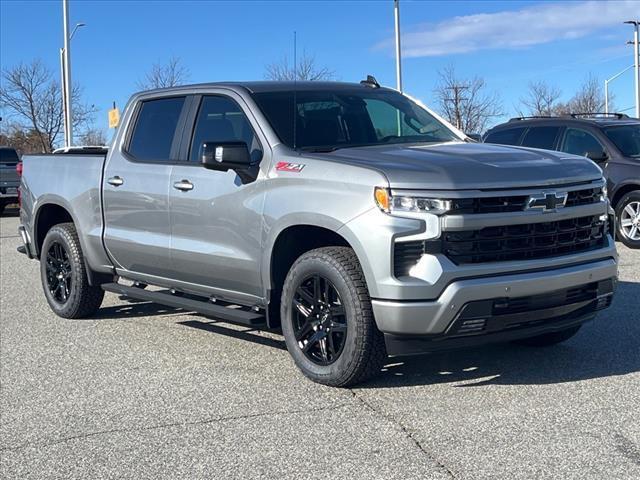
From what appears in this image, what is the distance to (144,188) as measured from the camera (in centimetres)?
623

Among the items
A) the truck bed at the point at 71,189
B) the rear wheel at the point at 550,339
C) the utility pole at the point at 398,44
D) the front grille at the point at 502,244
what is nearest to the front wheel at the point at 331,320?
the front grille at the point at 502,244

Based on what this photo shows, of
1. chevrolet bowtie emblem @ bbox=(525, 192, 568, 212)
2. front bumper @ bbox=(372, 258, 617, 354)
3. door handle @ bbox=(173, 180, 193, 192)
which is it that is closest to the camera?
front bumper @ bbox=(372, 258, 617, 354)

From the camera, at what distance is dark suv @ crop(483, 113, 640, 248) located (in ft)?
36.1

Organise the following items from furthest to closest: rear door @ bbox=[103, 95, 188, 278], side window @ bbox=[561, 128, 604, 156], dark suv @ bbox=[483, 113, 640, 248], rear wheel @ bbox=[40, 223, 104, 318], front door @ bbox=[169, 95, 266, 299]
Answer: side window @ bbox=[561, 128, 604, 156] < dark suv @ bbox=[483, 113, 640, 248] < rear wheel @ bbox=[40, 223, 104, 318] < rear door @ bbox=[103, 95, 188, 278] < front door @ bbox=[169, 95, 266, 299]

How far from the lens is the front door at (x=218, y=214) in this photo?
5.37 metres

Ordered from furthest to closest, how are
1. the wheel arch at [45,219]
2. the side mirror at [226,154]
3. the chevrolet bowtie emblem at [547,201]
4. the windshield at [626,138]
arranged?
the windshield at [626,138] < the wheel arch at [45,219] < the side mirror at [226,154] < the chevrolet bowtie emblem at [547,201]

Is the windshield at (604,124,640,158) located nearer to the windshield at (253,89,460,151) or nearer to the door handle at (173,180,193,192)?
the windshield at (253,89,460,151)

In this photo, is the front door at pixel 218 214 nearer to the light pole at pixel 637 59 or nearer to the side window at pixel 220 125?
the side window at pixel 220 125

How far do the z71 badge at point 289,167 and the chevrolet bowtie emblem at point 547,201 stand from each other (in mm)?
1403

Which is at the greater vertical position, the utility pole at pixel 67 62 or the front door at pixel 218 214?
the utility pole at pixel 67 62

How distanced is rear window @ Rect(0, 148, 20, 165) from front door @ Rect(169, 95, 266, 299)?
1776 cm

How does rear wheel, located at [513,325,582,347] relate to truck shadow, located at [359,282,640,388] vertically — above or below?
above

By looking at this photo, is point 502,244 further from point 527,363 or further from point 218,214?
point 218,214

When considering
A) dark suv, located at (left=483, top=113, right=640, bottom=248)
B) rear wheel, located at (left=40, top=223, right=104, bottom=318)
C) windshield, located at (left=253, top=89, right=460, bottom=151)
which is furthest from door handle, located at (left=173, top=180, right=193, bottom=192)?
dark suv, located at (left=483, top=113, right=640, bottom=248)
